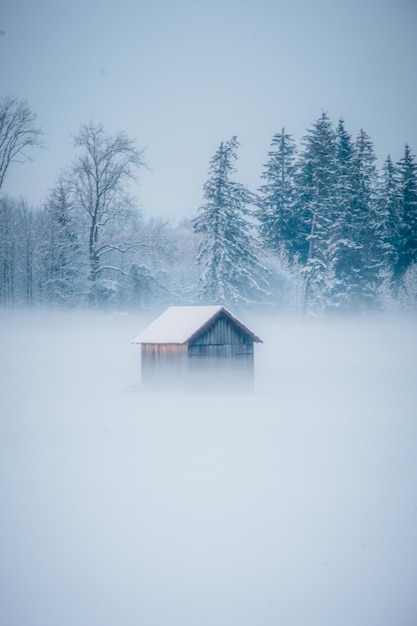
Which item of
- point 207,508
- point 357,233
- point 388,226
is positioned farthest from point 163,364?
point 388,226

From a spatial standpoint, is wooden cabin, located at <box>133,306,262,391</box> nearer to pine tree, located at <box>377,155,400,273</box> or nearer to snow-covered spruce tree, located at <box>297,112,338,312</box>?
snow-covered spruce tree, located at <box>297,112,338,312</box>

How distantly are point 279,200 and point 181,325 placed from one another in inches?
946

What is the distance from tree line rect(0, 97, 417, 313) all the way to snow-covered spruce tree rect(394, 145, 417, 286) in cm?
9

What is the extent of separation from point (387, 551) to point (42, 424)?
14.0 m

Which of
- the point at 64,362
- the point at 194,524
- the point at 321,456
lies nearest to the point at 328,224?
the point at 64,362

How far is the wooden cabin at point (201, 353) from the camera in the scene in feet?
84.2

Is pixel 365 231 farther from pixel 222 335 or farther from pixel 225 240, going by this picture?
pixel 222 335

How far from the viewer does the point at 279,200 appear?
1858 inches

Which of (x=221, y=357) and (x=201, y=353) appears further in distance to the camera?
(x=221, y=357)

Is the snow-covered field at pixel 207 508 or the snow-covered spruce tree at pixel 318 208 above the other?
the snow-covered spruce tree at pixel 318 208

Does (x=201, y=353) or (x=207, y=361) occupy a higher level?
(x=201, y=353)

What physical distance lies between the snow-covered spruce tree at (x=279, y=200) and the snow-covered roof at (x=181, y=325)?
68.4ft

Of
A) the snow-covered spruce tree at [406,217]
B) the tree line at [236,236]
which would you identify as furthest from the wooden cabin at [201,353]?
the snow-covered spruce tree at [406,217]

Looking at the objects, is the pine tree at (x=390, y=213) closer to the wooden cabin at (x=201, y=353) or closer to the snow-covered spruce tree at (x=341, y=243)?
the snow-covered spruce tree at (x=341, y=243)
